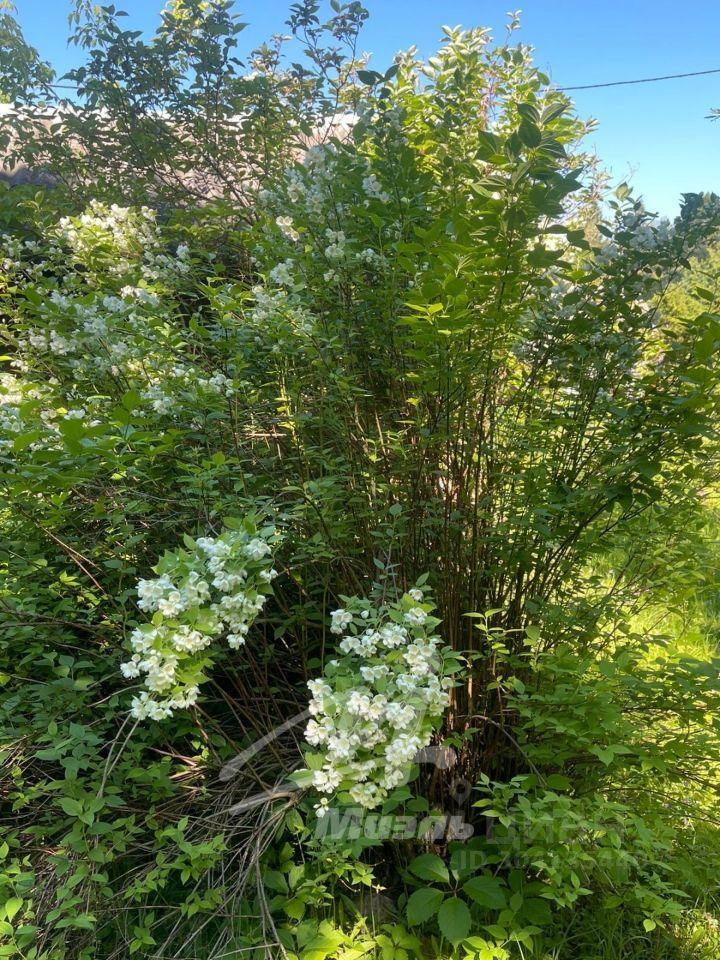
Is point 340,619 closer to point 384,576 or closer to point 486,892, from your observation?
point 384,576

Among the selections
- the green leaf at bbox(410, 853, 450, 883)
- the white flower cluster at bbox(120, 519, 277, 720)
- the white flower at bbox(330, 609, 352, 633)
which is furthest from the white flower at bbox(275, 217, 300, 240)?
the green leaf at bbox(410, 853, 450, 883)

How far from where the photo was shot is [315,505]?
1954mm

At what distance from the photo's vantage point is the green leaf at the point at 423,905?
1.82 meters

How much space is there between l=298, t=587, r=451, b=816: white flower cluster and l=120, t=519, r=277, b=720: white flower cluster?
267mm

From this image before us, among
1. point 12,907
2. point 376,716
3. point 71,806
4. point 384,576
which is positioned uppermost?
point 384,576

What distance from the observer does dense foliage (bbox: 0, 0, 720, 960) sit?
161cm

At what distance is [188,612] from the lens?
4.83ft

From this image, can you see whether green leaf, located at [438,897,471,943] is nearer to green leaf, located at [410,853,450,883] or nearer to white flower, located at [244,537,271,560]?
green leaf, located at [410,853,450,883]

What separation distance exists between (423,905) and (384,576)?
99 centimetres

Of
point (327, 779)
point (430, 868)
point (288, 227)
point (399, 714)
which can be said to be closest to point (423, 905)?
point (430, 868)

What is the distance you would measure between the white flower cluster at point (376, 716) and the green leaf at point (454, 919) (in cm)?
63

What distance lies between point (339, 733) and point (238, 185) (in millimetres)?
3672

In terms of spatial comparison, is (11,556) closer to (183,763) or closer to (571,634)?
(183,763)

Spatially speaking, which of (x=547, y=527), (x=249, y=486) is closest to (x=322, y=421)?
(x=249, y=486)
